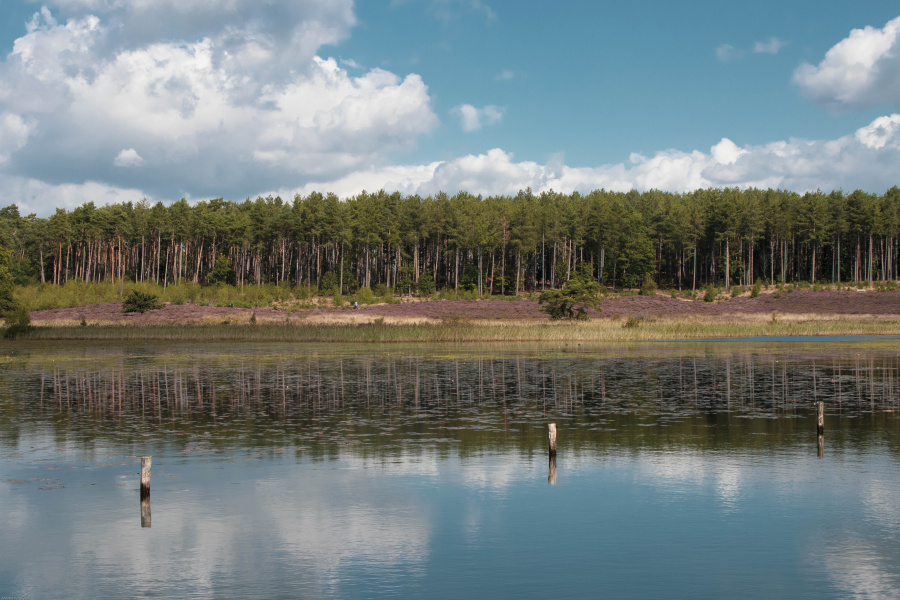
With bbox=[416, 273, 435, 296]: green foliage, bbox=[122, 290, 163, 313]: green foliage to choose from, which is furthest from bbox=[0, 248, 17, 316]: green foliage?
bbox=[416, 273, 435, 296]: green foliage

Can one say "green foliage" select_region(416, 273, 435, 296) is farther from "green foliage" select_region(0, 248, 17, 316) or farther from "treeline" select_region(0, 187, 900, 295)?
"green foliage" select_region(0, 248, 17, 316)

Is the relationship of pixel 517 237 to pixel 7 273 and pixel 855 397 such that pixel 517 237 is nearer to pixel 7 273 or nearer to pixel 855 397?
pixel 7 273

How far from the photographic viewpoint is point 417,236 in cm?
12494

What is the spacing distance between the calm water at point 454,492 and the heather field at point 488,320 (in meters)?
35.5

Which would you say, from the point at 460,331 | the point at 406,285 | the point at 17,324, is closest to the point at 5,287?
the point at 17,324

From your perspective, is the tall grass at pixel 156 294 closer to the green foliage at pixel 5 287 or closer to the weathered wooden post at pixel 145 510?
the green foliage at pixel 5 287

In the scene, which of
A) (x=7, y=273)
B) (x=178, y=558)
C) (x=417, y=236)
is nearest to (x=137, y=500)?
(x=178, y=558)

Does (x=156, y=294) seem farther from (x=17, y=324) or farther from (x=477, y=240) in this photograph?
(x=477, y=240)

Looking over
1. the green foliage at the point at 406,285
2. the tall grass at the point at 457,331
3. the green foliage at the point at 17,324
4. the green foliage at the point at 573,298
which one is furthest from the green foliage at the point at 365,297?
the green foliage at the point at 17,324

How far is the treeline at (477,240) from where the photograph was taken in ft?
406

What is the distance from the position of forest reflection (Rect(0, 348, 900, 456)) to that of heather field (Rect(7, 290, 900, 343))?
20819 millimetres

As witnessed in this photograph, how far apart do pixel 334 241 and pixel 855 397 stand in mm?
100904

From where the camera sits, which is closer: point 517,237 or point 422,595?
point 422,595

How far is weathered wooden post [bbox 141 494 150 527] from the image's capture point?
15555 mm
